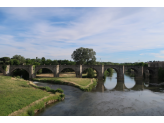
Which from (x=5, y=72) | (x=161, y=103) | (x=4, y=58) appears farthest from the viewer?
(x=4, y=58)

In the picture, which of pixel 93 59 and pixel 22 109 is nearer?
pixel 22 109

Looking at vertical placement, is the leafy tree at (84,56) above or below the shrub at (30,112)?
above

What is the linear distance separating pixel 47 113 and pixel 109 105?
36.1 ft

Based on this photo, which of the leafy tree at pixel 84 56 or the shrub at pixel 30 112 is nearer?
the shrub at pixel 30 112

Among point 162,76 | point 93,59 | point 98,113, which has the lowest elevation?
point 98,113

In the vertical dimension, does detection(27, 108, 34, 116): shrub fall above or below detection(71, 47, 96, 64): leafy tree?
below

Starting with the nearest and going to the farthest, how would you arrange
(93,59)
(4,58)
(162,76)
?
1. (162,76)
2. (93,59)
3. (4,58)

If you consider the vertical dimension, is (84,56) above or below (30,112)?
above

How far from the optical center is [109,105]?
2216 cm

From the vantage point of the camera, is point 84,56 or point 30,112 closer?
point 30,112

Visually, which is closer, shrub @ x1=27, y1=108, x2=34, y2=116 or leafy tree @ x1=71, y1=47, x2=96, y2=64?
shrub @ x1=27, y1=108, x2=34, y2=116
